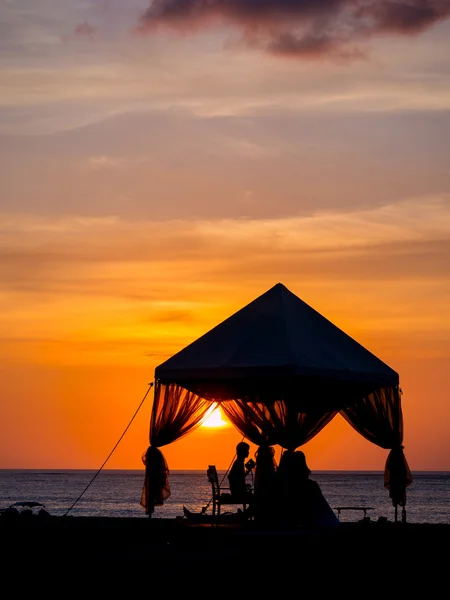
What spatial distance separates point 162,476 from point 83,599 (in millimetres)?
6334

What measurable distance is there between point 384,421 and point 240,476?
214cm

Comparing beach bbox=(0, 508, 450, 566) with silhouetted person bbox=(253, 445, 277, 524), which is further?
silhouetted person bbox=(253, 445, 277, 524)

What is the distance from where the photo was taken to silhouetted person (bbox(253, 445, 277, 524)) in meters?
13.6

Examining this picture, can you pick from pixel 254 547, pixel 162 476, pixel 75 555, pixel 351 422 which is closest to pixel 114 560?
pixel 75 555

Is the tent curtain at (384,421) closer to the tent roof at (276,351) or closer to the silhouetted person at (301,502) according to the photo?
the tent roof at (276,351)

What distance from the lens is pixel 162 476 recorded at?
1481 cm

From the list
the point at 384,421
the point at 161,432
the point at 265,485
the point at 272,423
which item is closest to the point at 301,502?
the point at 265,485

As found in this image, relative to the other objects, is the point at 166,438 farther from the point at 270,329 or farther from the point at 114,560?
the point at 114,560

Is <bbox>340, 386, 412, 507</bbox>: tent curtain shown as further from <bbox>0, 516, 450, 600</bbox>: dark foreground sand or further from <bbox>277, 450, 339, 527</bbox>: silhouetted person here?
<bbox>277, 450, 339, 527</bbox>: silhouetted person

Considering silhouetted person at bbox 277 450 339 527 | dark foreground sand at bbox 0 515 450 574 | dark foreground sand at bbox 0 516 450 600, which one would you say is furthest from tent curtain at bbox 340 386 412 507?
silhouetted person at bbox 277 450 339 527

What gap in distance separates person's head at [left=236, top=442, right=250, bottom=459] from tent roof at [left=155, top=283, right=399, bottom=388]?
1690 millimetres

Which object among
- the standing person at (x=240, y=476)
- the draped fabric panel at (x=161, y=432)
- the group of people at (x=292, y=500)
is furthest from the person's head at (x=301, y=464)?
the draped fabric panel at (x=161, y=432)

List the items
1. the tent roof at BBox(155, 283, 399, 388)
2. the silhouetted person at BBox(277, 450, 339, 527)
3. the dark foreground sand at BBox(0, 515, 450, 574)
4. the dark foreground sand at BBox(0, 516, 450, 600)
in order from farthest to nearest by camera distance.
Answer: the silhouetted person at BBox(277, 450, 339, 527)
the tent roof at BBox(155, 283, 399, 388)
the dark foreground sand at BBox(0, 515, 450, 574)
the dark foreground sand at BBox(0, 516, 450, 600)

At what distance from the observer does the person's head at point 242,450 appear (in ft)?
50.6
